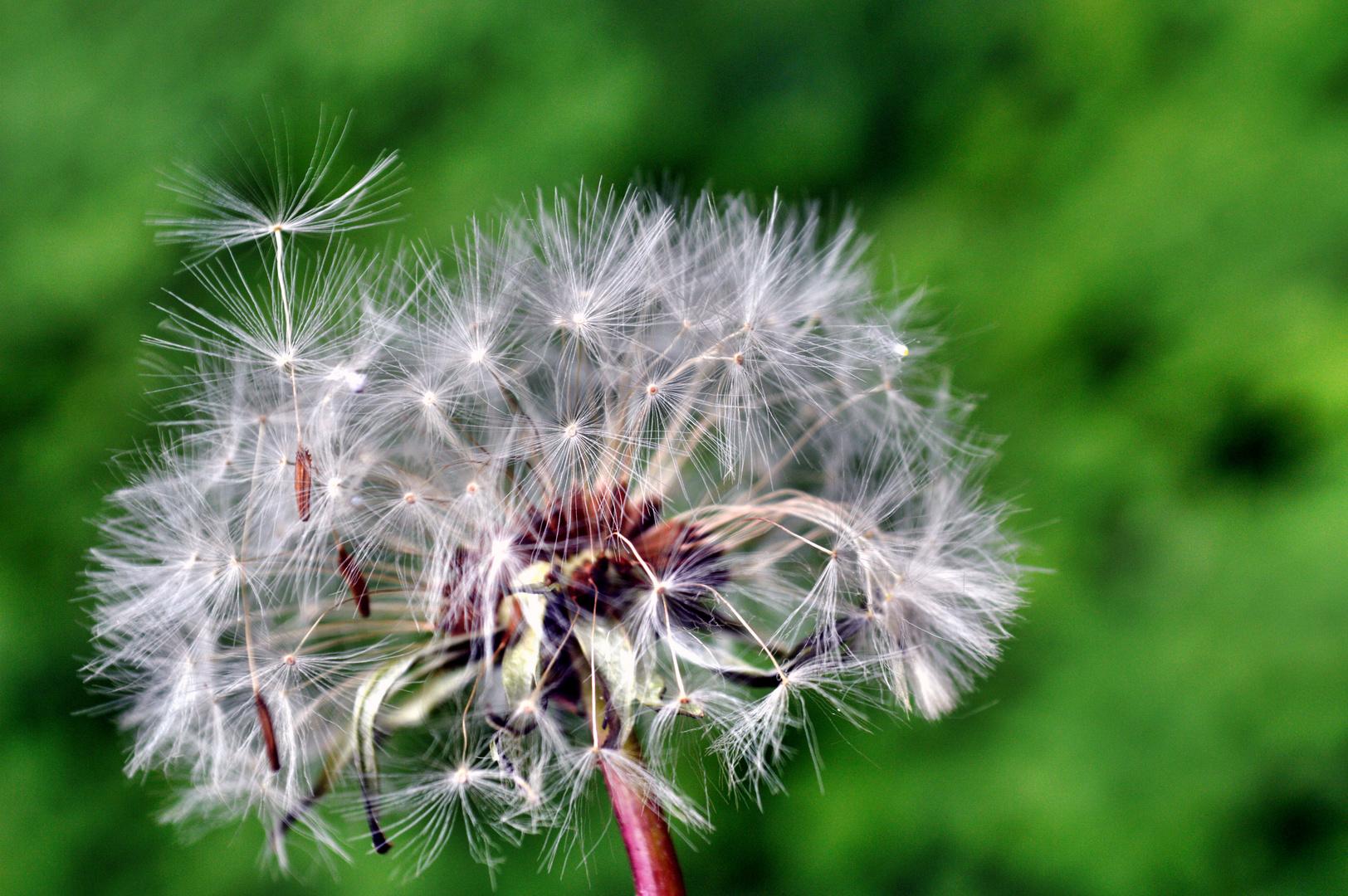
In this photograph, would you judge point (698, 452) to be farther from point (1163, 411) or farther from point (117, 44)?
point (117, 44)

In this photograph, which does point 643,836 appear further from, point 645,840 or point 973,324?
point 973,324

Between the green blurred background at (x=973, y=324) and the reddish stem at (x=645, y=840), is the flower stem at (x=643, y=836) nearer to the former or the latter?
the reddish stem at (x=645, y=840)

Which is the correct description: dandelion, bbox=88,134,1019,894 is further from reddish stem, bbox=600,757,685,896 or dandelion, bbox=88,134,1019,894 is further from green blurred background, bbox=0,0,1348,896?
green blurred background, bbox=0,0,1348,896

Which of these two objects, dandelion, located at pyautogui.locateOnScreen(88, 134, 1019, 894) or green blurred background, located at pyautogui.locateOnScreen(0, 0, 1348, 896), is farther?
green blurred background, located at pyautogui.locateOnScreen(0, 0, 1348, 896)

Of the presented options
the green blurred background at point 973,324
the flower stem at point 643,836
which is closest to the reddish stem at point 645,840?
the flower stem at point 643,836

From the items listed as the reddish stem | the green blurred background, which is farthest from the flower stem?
the green blurred background

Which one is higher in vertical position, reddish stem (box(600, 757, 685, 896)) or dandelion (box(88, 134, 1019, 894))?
dandelion (box(88, 134, 1019, 894))
